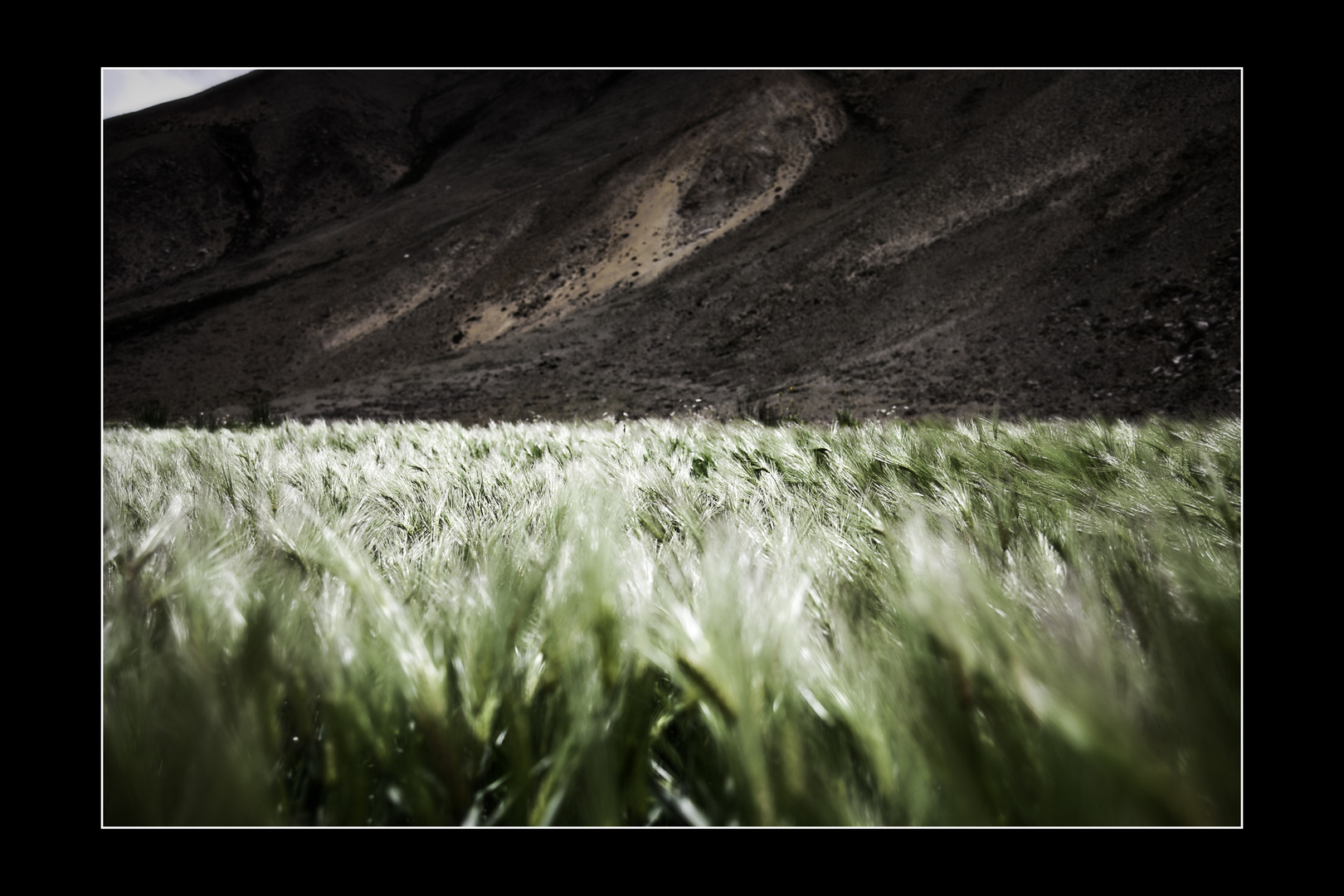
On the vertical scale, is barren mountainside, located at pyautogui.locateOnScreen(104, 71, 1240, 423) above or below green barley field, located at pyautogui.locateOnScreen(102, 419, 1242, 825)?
above

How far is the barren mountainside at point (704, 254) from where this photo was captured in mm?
9586

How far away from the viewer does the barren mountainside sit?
9586 millimetres

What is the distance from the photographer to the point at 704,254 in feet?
71.1

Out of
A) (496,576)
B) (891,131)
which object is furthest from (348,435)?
(891,131)

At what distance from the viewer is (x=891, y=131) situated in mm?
25219

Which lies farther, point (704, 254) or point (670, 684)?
point (704, 254)

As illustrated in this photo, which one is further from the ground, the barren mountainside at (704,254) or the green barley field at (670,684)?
the barren mountainside at (704,254)

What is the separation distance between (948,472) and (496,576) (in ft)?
3.58

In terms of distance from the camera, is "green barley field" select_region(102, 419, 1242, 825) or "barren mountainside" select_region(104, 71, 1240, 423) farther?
"barren mountainside" select_region(104, 71, 1240, 423)

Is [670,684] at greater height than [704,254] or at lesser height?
lesser

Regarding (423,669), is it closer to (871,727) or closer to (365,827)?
(365,827)

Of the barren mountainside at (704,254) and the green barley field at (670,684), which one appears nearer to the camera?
the green barley field at (670,684)
